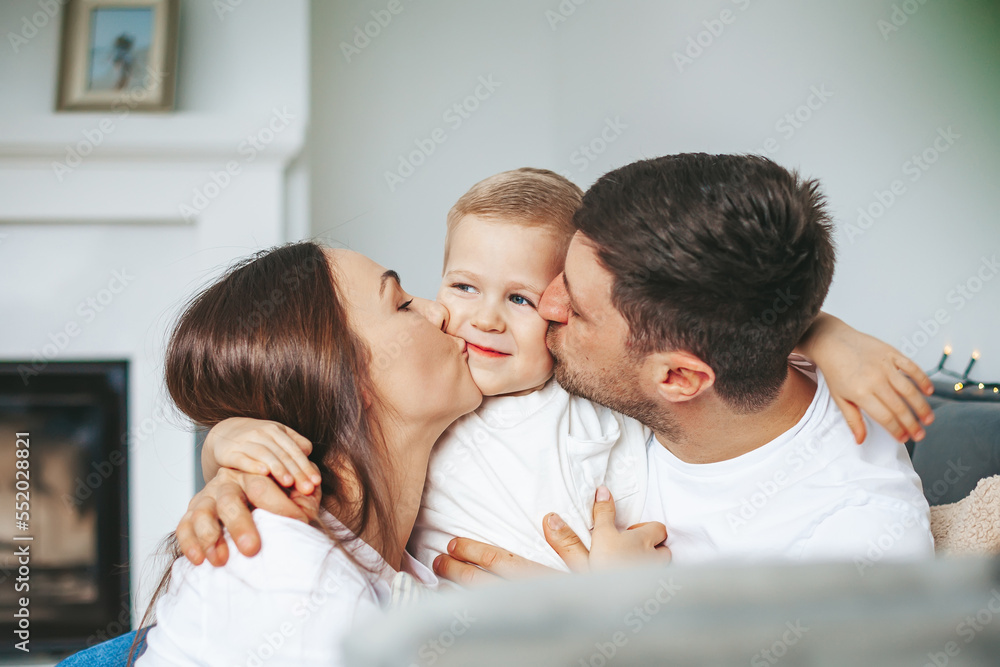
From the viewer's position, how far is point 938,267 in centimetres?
256

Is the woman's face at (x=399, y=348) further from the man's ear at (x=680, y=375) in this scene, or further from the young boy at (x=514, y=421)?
the man's ear at (x=680, y=375)

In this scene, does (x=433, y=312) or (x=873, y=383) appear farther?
(x=433, y=312)

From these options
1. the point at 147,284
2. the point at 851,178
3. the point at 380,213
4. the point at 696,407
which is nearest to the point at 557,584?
the point at 696,407

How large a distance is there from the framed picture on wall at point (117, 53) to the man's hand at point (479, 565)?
1.67m

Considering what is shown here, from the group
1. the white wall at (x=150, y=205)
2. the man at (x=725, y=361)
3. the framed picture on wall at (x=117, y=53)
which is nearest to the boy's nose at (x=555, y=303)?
the man at (x=725, y=361)

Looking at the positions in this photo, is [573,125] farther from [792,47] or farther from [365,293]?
[365,293]

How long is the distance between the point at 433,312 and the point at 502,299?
0.41ft

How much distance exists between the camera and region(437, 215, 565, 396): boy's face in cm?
120

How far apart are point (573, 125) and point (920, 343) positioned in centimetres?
151

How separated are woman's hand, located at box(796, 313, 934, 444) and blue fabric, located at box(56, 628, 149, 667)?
108 centimetres

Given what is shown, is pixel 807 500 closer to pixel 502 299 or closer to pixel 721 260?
pixel 721 260

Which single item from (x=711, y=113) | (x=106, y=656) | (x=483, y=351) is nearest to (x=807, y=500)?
(x=483, y=351)

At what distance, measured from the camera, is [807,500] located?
1071mm

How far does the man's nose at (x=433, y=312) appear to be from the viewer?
3.91 feet
